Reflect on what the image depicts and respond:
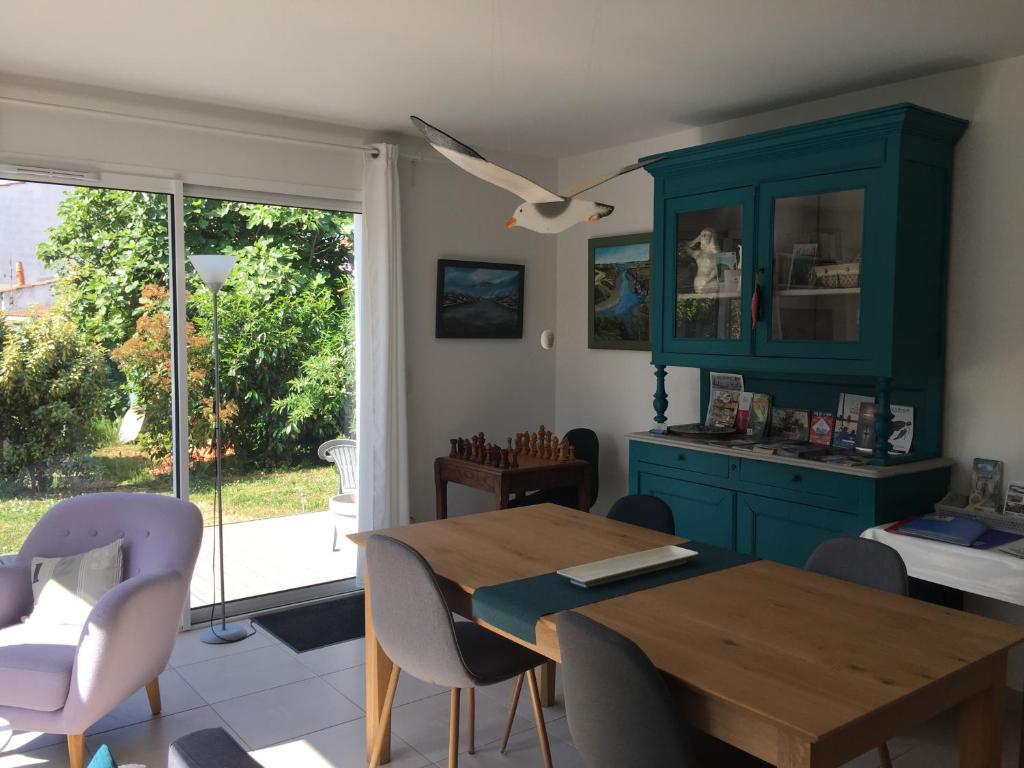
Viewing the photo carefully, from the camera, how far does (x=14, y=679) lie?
2.66 m

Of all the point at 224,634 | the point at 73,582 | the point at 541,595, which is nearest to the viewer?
the point at 541,595

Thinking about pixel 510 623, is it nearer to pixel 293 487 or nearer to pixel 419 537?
pixel 419 537

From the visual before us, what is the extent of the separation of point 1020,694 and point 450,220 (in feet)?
11.7

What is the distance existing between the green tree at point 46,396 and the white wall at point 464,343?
1.66 metres

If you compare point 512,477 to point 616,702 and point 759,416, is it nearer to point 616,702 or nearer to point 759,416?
point 759,416

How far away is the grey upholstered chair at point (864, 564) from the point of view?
8.03ft

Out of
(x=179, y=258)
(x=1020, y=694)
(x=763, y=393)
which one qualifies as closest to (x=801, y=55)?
(x=763, y=393)

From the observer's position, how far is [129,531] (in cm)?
330

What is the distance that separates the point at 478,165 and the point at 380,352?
246cm

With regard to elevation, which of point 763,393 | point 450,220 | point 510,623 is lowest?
point 510,623

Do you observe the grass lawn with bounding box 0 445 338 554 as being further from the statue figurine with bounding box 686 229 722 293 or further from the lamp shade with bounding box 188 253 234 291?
the statue figurine with bounding box 686 229 722 293

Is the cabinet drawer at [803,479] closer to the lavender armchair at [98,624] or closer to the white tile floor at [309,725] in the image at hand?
the white tile floor at [309,725]

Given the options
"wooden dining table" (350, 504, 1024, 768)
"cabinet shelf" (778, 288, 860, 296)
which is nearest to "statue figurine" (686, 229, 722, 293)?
"cabinet shelf" (778, 288, 860, 296)

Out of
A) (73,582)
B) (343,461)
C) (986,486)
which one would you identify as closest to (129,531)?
(73,582)
